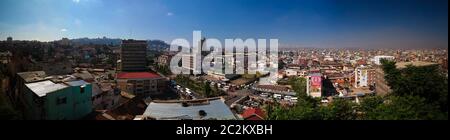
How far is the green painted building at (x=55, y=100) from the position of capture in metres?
3.74

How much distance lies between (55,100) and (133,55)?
→ 28.2 feet

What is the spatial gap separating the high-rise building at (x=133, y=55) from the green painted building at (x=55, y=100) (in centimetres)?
758

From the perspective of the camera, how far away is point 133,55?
40.2 ft

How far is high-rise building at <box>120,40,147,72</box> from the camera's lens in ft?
39.4

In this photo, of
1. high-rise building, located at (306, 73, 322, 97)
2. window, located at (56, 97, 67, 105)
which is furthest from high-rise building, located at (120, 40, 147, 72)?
window, located at (56, 97, 67, 105)

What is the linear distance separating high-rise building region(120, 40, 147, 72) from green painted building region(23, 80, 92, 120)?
24.9 feet

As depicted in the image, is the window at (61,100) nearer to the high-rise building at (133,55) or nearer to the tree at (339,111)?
the tree at (339,111)

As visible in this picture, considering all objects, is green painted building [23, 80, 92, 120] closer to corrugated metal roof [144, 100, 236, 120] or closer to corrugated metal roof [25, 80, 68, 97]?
corrugated metal roof [25, 80, 68, 97]

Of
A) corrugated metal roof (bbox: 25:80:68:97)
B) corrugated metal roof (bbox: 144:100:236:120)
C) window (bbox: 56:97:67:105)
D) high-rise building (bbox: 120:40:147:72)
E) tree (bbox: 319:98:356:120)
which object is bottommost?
corrugated metal roof (bbox: 144:100:236:120)

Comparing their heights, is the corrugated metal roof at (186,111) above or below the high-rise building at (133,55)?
below

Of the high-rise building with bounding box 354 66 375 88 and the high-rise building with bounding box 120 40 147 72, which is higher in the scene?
the high-rise building with bounding box 120 40 147 72

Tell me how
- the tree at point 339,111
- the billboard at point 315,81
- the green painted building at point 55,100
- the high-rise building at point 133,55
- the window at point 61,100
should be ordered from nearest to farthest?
the tree at point 339,111 → the green painted building at point 55,100 → the window at point 61,100 → the billboard at point 315,81 → the high-rise building at point 133,55

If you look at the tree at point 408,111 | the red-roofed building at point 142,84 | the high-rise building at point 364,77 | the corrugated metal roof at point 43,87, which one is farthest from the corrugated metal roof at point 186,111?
the high-rise building at point 364,77

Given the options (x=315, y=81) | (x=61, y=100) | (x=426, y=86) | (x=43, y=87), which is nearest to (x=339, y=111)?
(x=426, y=86)
